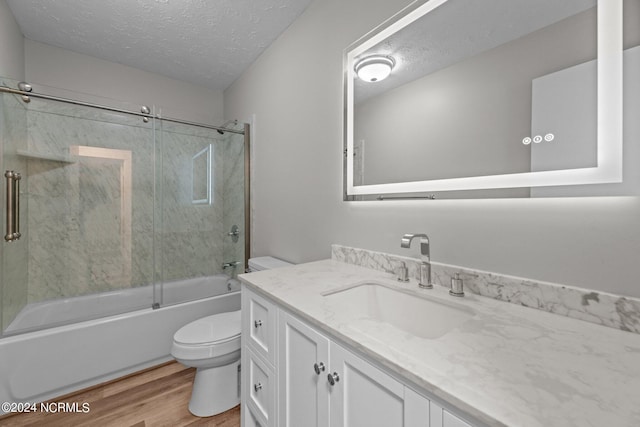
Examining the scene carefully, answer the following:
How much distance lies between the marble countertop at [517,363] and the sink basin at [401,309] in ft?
0.14

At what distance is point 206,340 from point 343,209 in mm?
1080

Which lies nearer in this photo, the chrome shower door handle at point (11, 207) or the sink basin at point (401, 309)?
the sink basin at point (401, 309)

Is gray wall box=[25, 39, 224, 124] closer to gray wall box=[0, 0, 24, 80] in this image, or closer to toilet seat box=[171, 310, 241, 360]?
gray wall box=[0, 0, 24, 80]

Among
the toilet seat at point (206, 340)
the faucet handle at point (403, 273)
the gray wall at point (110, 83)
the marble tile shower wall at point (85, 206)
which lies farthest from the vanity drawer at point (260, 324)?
the gray wall at point (110, 83)

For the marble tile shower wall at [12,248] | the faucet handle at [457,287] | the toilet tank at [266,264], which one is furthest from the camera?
the toilet tank at [266,264]

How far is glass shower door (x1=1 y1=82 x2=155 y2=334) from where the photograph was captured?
185 cm

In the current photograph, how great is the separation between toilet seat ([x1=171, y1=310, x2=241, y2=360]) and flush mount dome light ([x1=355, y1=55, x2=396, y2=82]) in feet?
5.32

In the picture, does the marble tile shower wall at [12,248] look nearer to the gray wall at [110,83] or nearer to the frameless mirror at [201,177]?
the gray wall at [110,83]

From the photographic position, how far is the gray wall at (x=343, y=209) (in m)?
0.72

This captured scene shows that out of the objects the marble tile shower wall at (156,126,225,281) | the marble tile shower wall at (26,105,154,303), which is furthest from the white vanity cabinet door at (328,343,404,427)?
the marble tile shower wall at (26,105,154,303)

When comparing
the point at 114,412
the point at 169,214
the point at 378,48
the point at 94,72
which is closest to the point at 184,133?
the point at 169,214

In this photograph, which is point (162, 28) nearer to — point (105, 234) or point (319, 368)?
point (105, 234)

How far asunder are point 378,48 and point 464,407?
142 centimetres

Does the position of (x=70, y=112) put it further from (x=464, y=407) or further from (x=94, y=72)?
(x=464, y=407)
